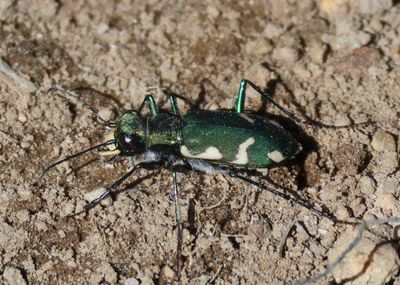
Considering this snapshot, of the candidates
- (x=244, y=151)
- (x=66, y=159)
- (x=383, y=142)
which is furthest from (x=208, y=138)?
(x=383, y=142)

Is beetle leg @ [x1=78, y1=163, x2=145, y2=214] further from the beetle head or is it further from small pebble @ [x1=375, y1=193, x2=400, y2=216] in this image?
small pebble @ [x1=375, y1=193, x2=400, y2=216]

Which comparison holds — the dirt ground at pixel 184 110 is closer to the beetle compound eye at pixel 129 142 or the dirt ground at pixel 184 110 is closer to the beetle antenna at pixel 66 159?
the beetle antenna at pixel 66 159

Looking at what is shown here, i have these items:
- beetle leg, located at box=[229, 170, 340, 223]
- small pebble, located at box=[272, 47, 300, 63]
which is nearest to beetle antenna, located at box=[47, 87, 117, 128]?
beetle leg, located at box=[229, 170, 340, 223]

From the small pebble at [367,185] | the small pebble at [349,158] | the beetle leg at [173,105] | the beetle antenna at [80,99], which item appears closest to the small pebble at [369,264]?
the small pebble at [367,185]

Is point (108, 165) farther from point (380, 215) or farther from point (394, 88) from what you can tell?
point (394, 88)

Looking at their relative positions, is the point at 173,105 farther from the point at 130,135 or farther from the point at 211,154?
the point at 211,154
